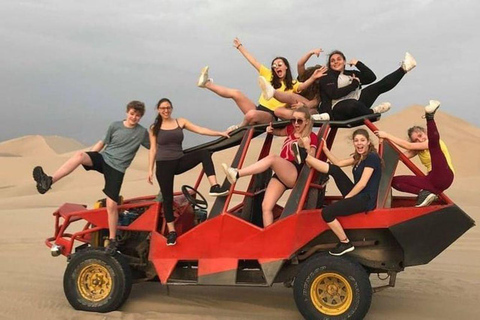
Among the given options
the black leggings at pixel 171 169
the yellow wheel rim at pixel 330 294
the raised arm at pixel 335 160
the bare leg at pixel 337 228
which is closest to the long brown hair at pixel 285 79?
the raised arm at pixel 335 160

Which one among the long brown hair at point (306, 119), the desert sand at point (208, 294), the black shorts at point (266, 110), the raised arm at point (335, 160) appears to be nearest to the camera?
the long brown hair at point (306, 119)

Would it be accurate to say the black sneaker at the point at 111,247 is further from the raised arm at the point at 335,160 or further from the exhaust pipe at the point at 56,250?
the raised arm at the point at 335,160

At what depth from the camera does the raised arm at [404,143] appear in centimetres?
566

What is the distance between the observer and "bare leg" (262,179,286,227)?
5.77 meters

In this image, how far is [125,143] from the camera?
21.2 ft

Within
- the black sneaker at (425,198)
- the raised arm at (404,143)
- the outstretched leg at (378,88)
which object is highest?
the outstretched leg at (378,88)

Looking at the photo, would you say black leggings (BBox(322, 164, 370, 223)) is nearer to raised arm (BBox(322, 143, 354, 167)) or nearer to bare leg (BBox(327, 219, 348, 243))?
bare leg (BBox(327, 219, 348, 243))

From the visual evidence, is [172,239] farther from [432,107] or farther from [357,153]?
[432,107]

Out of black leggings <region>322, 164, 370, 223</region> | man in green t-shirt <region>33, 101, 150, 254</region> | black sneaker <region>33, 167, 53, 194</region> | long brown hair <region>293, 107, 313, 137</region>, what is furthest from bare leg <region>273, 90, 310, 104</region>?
black sneaker <region>33, 167, 53, 194</region>

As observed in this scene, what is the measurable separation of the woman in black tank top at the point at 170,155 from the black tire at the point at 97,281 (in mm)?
719

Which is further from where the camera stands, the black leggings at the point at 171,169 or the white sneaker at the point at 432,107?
the black leggings at the point at 171,169

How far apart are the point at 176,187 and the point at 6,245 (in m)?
14.3

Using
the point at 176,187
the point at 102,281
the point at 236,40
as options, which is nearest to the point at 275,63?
the point at 236,40

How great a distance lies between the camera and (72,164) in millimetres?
6223
